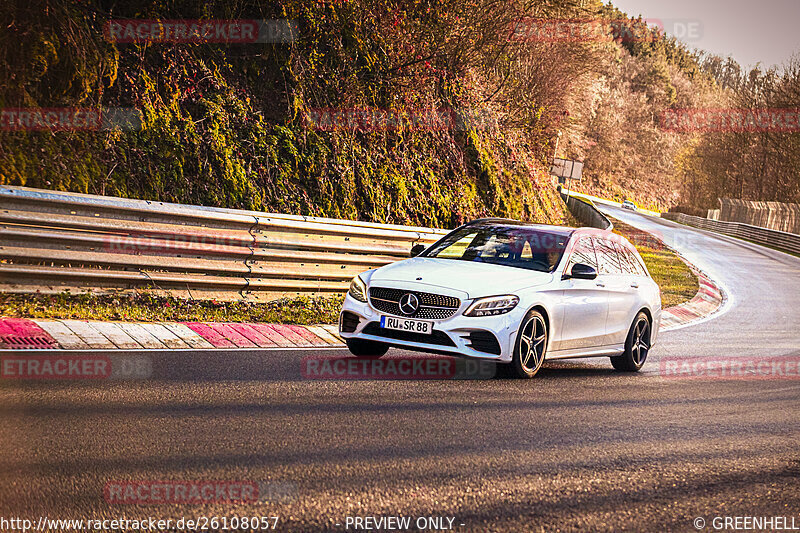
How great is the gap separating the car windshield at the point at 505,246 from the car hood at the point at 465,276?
0.28 meters

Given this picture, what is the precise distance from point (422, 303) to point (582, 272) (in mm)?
1974

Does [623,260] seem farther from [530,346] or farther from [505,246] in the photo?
[530,346]

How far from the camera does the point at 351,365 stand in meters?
9.02

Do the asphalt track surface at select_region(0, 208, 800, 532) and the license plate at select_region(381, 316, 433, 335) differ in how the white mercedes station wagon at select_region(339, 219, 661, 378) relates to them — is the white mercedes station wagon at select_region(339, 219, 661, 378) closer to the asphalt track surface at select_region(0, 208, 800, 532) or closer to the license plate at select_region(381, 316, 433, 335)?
the license plate at select_region(381, 316, 433, 335)

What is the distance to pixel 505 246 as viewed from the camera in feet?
33.2

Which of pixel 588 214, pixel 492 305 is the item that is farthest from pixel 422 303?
pixel 588 214

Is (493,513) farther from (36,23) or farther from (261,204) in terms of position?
(261,204)

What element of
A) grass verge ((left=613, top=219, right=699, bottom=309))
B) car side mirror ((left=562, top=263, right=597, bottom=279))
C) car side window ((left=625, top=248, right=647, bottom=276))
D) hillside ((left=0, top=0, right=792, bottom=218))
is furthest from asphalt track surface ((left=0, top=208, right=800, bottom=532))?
grass verge ((left=613, top=219, right=699, bottom=309))

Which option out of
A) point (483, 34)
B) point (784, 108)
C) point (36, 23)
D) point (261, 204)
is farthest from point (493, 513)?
point (784, 108)

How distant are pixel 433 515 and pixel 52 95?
971cm

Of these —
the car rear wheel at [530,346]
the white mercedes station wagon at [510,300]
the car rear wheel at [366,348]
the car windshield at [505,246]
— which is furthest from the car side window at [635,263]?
the car rear wheel at [366,348]

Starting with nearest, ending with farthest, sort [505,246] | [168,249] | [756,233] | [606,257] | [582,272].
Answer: [582,272] < [505,246] < [168,249] < [606,257] < [756,233]

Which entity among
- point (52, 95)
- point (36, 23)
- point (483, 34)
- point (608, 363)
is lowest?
point (608, 363)

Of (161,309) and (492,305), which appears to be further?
(161,309)
